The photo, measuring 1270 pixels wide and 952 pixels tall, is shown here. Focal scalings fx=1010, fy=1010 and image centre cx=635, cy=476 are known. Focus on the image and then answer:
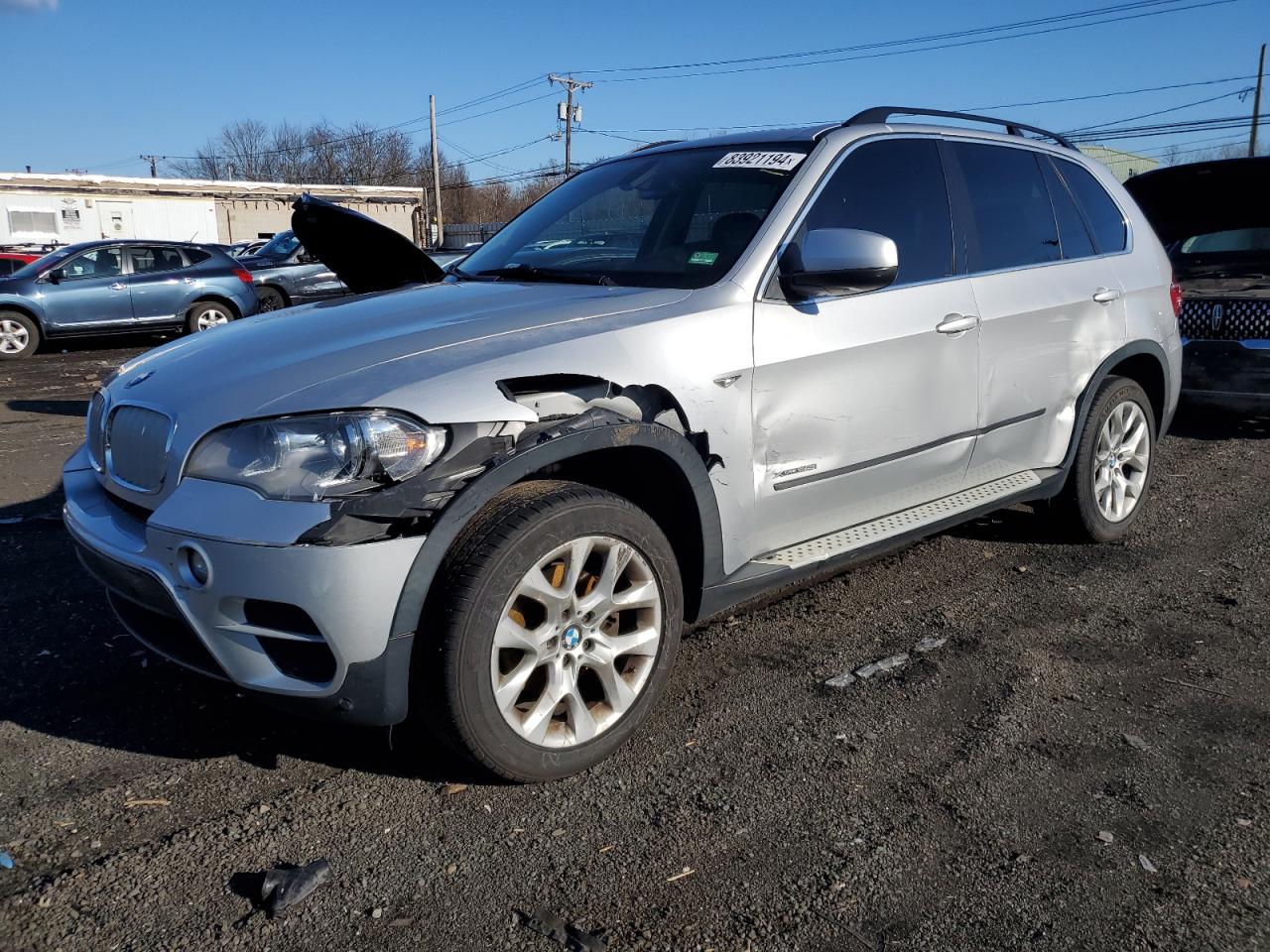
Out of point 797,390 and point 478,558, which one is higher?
point 797,390

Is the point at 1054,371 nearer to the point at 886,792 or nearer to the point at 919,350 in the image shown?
the point at 919,350

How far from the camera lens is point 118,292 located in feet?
48.3

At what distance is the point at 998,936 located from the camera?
2.19 metres

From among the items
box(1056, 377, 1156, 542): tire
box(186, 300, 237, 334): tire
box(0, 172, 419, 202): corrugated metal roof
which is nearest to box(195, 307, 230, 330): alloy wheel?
box(186, 300, 237, 334): tire

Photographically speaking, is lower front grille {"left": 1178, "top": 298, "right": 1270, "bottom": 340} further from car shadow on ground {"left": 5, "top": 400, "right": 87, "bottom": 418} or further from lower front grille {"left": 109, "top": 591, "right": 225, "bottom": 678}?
car shadow on ground {"left": 5, "top": 400, "right": 87, "bottom": 418}

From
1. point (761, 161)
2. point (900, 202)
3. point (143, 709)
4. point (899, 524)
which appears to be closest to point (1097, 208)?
point (900, 202)

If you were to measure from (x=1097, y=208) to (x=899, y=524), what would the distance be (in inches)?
86.2

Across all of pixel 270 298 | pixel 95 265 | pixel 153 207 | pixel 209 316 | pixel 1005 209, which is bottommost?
pixel 209 316

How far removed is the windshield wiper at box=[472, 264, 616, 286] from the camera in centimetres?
350

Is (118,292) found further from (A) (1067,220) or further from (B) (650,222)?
(A) (1067,220)

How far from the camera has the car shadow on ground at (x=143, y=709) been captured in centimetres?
299

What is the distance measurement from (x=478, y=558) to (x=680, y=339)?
925 mm

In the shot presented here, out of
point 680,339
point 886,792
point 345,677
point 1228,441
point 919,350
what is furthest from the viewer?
point 1228,441

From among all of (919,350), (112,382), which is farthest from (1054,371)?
(112,382)
